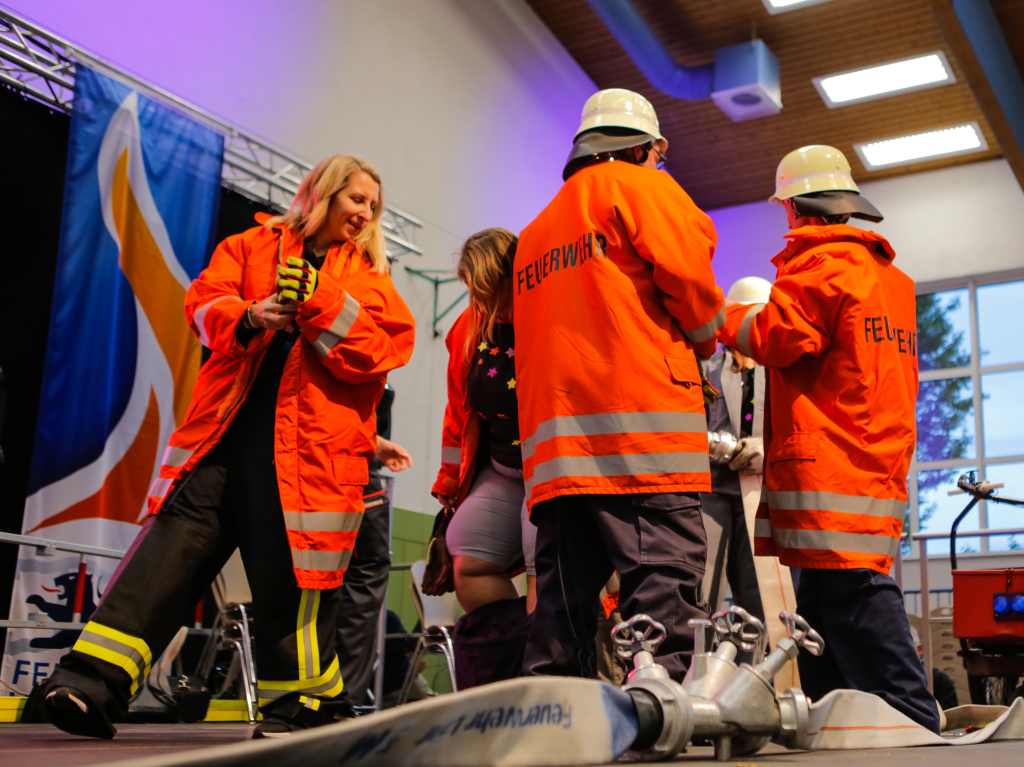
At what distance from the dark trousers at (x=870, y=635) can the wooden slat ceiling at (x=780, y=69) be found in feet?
24.2

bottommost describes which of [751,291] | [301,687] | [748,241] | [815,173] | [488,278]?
[301,687]

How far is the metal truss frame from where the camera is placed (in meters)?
4.64

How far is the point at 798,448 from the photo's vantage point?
251cm

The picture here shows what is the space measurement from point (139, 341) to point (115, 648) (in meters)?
3.37

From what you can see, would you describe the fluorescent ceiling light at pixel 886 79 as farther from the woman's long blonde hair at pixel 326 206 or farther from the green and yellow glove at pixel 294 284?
the green and yellow glove at pixel 294 284

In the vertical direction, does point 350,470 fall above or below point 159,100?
below

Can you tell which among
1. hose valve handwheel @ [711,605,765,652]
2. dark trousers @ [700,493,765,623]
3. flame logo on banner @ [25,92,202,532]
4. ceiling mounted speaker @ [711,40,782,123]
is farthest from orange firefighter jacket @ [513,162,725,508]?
ceiling mounted speaker @ [711,40,782,123]

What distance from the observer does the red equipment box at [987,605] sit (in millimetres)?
4352

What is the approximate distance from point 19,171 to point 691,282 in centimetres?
397

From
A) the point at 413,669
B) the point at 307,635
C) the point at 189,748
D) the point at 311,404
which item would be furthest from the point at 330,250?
the point at 413,669

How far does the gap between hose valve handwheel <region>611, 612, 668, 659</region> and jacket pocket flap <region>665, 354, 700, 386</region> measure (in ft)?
1.90

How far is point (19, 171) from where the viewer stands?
471cm

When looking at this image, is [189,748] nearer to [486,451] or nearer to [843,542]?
[486,451]

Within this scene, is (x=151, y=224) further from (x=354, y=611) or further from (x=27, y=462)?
(x=354, y=611)
